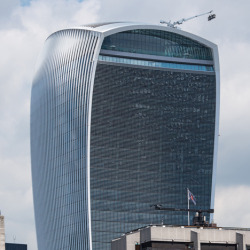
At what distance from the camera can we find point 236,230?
578 ft

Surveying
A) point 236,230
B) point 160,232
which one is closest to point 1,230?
point 160,232

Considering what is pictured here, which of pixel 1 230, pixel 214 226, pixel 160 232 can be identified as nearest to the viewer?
pixel 1 230

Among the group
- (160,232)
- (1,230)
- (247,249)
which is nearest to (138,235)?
(160,232)

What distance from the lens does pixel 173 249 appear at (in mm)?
171875

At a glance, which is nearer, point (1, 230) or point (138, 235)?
point (1, 230)

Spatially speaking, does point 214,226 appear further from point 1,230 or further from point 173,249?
point 1,230

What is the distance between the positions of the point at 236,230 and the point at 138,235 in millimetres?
14885

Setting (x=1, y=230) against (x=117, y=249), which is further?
(x=117, y=249)

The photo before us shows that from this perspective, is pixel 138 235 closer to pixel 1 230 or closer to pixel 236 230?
pixel 236 230

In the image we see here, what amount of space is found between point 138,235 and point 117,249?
7.35 metres

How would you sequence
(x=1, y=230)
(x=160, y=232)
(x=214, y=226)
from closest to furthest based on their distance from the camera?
(x=1, y=230)
(x=160, y=232)
(x=214, y=226)

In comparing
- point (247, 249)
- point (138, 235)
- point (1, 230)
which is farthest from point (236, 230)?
point (1, 230)

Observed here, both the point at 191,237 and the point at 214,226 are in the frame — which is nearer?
the point at 191,237

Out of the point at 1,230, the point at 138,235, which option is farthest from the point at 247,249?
the point at 1,230
